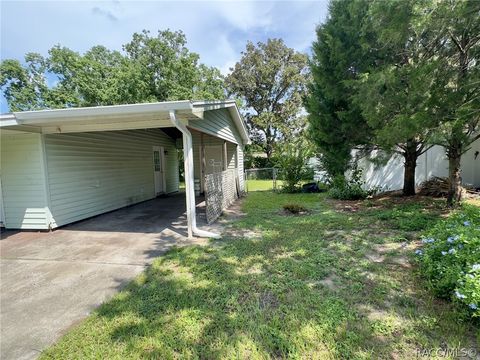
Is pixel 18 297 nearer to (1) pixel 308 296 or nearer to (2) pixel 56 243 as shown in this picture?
(2) pixel 56 243

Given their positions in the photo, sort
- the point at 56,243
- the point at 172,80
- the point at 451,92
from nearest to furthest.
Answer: the point at 451,92
the point at 56,243
the point at 172,80

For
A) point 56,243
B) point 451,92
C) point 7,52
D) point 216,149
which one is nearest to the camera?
point 451,92

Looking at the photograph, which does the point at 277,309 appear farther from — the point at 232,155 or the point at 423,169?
the point at 423,169

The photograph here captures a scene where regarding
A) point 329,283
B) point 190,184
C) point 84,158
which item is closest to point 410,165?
point 329,283

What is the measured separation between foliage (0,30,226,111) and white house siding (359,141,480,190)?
15365 mm

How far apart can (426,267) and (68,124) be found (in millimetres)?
6910

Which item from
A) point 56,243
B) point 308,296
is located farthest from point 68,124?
point 308,296

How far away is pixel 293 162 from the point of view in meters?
10.8

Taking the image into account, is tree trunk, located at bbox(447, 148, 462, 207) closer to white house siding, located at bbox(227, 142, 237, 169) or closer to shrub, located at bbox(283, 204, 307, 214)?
shrub, located at bbox(283, 204, 307, 214)

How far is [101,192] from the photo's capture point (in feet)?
24.1

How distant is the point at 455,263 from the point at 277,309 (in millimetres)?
1955

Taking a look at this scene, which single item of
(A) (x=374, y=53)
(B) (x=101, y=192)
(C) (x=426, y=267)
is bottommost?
(C) (x=426, y=267)

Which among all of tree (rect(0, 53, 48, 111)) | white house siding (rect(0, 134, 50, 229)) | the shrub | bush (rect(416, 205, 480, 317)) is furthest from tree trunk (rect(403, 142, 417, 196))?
tree (rect(0, 53, 48, 111))

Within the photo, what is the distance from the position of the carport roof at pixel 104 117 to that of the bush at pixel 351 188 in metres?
5.76
